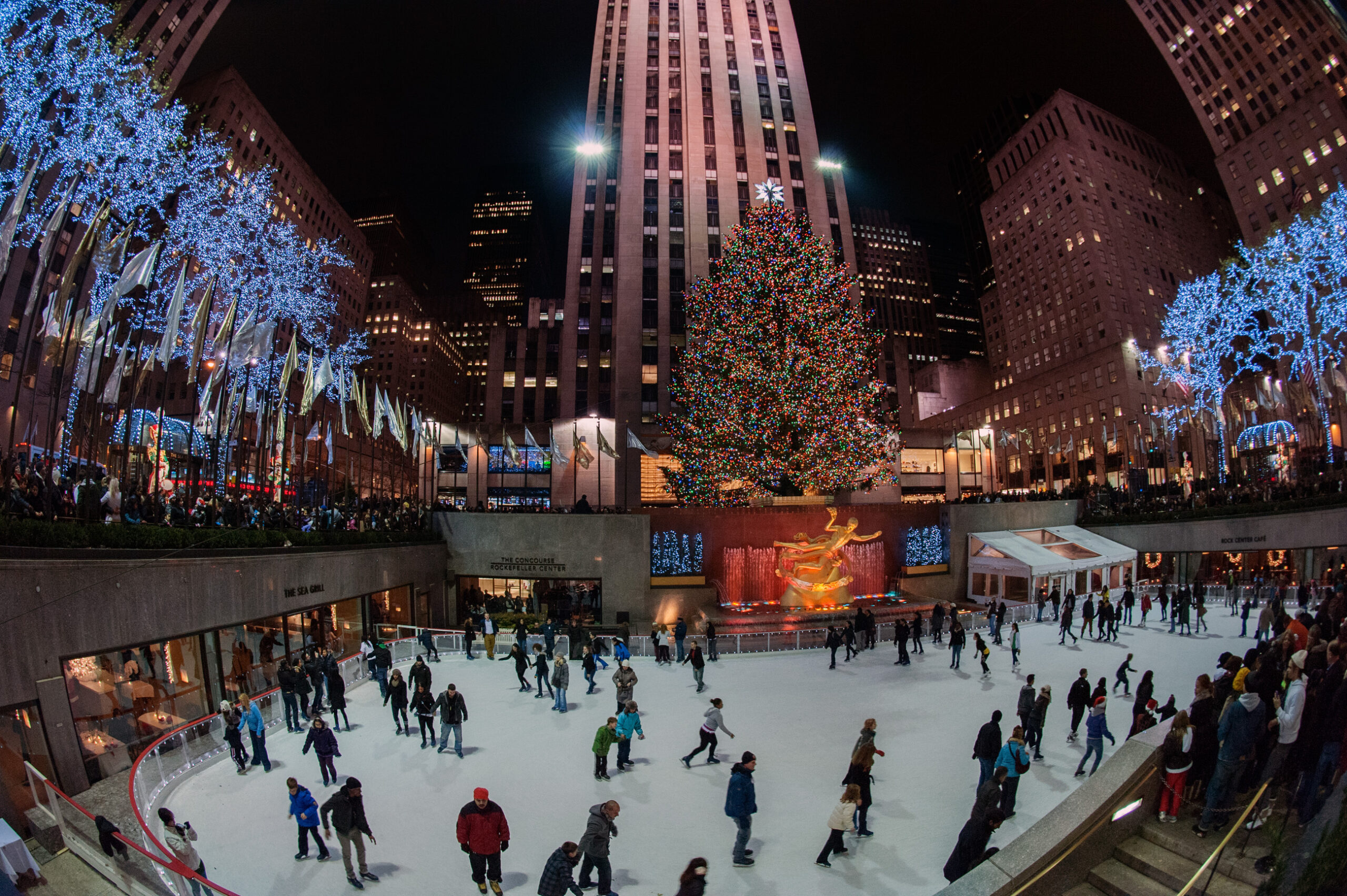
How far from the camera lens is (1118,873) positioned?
248 inches

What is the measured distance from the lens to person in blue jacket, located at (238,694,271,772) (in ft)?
36.2

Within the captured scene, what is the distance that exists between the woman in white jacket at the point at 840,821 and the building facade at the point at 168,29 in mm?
57500

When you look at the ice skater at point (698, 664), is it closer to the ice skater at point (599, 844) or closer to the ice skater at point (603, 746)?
the ice skater at point (603, 746)

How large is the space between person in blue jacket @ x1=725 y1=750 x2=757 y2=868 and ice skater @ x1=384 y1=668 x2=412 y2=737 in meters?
7.60

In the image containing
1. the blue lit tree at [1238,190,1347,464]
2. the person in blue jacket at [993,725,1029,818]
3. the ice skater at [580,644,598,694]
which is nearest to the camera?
the person in blue jacket at [993,725,1029,818]

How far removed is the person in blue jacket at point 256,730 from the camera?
36.2 ft

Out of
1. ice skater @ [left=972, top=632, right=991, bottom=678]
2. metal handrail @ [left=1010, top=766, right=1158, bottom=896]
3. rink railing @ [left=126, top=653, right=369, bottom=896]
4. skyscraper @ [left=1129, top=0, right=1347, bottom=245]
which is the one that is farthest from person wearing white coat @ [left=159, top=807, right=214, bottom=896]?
skyscraper @ [left=1129, top=0, right=1347, bottom=245]

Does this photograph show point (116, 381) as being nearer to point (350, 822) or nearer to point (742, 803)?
point (350, 822)

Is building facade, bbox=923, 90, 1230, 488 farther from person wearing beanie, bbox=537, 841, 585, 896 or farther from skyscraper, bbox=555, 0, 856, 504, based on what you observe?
person wearing beanie, bbox=537, 841, 585, 896

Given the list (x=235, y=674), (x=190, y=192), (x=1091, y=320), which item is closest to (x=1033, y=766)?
(x=235, y=674)

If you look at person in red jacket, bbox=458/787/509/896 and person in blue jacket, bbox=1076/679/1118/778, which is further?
person in blue jacket, bbox=1076/679/1118/778

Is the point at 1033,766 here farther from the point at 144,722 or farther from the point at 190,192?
the point at 190,192

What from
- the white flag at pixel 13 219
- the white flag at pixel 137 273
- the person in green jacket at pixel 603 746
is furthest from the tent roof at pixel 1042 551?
the white flag at pixel 13 219

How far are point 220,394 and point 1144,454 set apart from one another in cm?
6814
